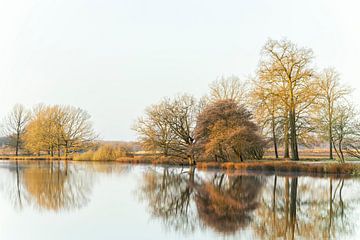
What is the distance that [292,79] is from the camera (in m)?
27.6

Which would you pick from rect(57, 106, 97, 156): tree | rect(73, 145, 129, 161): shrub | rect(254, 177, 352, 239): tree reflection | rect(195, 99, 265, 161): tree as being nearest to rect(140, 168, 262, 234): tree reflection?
rect(254, 177, 352, 239): tree reflection

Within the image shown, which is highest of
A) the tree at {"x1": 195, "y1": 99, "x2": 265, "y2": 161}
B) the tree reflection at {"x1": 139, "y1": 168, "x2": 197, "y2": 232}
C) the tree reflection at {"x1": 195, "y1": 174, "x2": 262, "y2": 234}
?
the tree at {"x1": 195, "y1": 99, "x2": 265, "y2": 161}

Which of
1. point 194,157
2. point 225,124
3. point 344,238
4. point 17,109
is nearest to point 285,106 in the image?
point 225,124

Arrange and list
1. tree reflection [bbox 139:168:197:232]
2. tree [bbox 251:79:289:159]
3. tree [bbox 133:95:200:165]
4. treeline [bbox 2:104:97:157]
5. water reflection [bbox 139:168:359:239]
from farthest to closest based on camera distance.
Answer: treeline [bbox 2:104:97:157] → tree [bbox 133:95:200:165] → tree [bbox 251:79:289:159] → tree reflection [bbox 139:168:197:232] → water reflection [bbox 139:168:359:239]

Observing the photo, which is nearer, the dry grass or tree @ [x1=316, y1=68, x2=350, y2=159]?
the dry grass

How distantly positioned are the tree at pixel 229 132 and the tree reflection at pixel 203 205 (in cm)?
1035

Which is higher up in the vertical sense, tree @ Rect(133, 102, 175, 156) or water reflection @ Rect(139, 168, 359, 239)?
tree @ Rect(133, 102, 175, 156)

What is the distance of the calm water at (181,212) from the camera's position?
8.14 m

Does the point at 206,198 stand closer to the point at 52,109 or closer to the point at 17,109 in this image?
the point at 52,109

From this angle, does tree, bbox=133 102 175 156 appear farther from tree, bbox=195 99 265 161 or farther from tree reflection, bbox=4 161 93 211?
tree reflection, bbox=4 161 93 211

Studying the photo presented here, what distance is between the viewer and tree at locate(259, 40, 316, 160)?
2688 centimetres

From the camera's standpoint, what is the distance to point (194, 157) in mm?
33688

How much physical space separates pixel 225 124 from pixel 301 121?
5670mm

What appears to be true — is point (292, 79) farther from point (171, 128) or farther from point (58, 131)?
point (58, 131)
